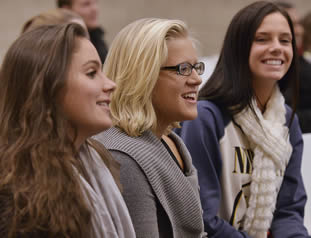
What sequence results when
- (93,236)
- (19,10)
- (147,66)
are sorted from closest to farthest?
(93,236), (147,66), (19,10)

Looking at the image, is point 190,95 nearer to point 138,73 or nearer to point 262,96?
point 138,73

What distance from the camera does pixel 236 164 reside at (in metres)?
2.56

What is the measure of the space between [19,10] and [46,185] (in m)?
5.88

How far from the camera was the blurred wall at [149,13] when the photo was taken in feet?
22.8

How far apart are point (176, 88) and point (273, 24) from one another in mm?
799

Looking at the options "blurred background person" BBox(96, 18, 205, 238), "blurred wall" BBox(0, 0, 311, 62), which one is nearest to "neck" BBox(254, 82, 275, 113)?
"blurred background person" BBox(96, 18, 205, 238)

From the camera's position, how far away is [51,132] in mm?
1553

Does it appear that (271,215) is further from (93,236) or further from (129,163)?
(93,236)

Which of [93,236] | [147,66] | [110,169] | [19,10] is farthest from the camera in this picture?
[19,10]

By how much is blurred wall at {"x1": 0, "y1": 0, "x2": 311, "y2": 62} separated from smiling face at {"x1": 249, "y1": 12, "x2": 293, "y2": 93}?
15.8ft

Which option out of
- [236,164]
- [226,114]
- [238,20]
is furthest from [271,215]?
[238,20]

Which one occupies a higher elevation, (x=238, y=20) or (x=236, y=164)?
(x=238, y=20)

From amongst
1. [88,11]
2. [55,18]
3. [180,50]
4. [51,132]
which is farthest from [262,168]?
[88,11]

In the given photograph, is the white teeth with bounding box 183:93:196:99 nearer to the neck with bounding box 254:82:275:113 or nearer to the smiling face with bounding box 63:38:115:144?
the smiling face with bounding box 63:38:115:144
